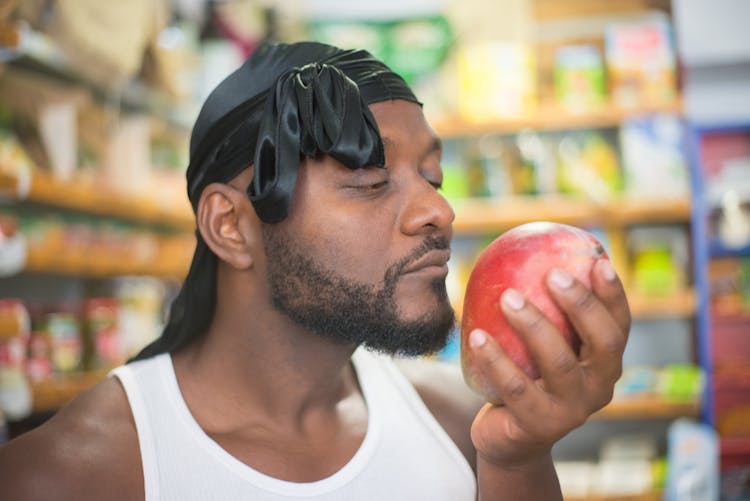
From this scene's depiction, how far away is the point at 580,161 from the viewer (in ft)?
15.2

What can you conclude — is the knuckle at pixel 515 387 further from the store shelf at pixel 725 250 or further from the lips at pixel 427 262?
the store shelf at pixel 725 250

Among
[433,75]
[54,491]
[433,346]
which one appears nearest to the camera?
[54,491]

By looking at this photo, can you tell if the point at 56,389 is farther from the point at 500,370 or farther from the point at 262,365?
the point at 500,370

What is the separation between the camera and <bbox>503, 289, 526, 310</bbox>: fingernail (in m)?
1.23

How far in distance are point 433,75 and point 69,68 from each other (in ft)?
7.06

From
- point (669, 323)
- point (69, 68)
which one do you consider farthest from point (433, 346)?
point (669, 323)

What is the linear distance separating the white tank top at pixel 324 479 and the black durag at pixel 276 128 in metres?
0.16

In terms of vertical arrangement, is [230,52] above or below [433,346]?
above

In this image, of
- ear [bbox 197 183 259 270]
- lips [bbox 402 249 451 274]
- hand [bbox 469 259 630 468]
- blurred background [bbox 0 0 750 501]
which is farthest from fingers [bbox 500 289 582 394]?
blurred background [bbox 0 0 750 501]

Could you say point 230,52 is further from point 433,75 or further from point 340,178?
point 340,178

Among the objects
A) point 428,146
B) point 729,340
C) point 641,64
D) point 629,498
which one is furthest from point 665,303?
point 428,146

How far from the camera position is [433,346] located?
1501 millimetres

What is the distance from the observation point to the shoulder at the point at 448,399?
173cm

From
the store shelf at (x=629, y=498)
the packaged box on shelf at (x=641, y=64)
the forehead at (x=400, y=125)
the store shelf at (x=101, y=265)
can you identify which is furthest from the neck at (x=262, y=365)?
the packaged box on shelf at (x=641, y=64)
